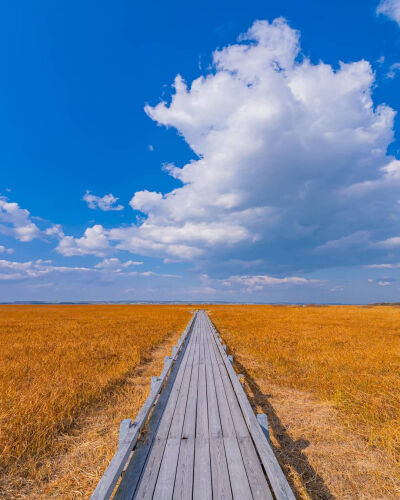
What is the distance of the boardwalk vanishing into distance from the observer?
8.83ft

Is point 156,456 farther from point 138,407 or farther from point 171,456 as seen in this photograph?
point 138,407

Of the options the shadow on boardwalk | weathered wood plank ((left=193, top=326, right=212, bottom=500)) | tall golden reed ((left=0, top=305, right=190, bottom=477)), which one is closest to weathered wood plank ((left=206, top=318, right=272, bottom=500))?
weathered wood plank ((left=193, top=326, right=212, bottom=500))

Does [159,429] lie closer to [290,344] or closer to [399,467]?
[399,467]

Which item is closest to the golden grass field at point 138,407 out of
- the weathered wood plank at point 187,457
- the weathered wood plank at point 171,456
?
the weathered wood plank at point 171,456

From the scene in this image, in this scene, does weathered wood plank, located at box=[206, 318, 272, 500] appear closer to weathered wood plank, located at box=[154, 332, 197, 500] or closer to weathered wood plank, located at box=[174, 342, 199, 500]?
weathered wood plank, located at box=[174, 342, 199, 500]

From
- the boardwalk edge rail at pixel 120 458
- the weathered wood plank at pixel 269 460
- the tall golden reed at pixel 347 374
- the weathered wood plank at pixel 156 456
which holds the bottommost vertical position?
the tall golden reed at pixel 347 374

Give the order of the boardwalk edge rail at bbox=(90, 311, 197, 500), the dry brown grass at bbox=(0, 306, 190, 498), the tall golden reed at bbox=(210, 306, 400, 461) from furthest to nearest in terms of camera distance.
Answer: the tall golden reed at bbox=(210, 306, 400, 461)
the dry brown grass at bbox=(0, 306, 190, 498)
the boardwalk edge rail at bbox=(90, 311, 197, 500)

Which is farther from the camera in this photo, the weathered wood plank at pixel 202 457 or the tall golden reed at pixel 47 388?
the tall golden reed at pixel 47 388

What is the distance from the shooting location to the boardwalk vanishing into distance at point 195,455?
2.69 m

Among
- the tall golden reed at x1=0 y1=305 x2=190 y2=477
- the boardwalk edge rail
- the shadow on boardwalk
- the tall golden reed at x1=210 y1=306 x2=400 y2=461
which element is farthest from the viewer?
the tall golden reed at x1=210 y1=306 x2=400 y2=461

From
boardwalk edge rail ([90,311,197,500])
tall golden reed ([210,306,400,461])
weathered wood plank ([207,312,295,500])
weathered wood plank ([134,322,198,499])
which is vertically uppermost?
Result: boardwalk edge rail ([90,311,197,500])

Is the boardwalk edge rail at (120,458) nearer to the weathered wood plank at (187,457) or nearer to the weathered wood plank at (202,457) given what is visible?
the weathered wood plank at (187,457)


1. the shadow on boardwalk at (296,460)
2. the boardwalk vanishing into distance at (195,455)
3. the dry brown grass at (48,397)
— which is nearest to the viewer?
the boardwalk vanishing into distance at (195,455)

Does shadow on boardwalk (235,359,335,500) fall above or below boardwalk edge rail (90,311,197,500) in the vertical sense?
below
